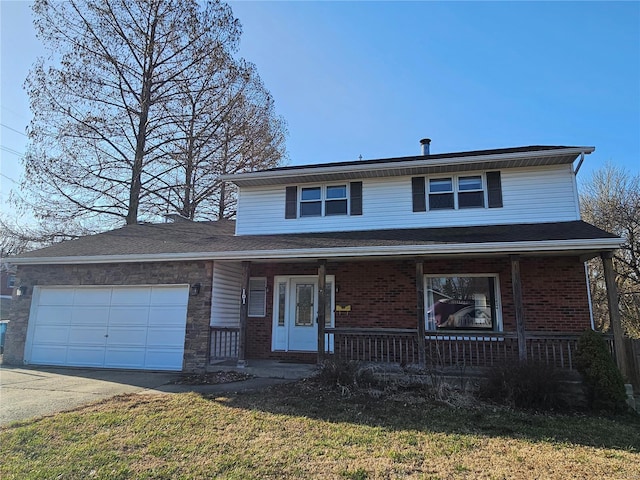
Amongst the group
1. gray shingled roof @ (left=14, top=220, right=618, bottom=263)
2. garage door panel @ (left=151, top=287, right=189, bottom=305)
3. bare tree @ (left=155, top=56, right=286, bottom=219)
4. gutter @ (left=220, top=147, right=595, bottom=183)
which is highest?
bare tree @ (left=155, top=56, right=286, bottom=219)

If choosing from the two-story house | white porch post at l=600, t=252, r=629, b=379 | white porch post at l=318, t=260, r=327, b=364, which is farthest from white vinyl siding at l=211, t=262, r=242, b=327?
white porch post at l=600, t=252, r=629, b=379

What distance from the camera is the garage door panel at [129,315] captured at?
10.8 metres

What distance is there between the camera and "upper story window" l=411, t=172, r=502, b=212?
34.6 ft

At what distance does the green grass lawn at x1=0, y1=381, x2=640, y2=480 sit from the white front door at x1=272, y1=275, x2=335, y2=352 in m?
4.00

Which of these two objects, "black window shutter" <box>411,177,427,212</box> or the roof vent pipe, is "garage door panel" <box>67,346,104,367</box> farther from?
the roof vent pipe

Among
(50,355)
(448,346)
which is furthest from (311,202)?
(50,355)

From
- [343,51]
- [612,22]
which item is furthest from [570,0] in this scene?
[343,51]

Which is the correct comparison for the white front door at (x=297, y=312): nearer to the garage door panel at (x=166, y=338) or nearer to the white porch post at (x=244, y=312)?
the white porch post at (x=244, y=312)

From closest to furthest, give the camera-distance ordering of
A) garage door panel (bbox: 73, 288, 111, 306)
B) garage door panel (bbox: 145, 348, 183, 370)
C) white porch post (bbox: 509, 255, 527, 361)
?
white porch post (bbox: 509, 255, 527, 361)
garage door panel (bbox: 145, 348, 183, 370)
garage door panel (bbox: 73, 288, 111, 306)

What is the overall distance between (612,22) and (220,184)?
1742 centimetres

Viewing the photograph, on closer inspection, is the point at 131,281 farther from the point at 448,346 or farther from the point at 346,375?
the point at 448,346

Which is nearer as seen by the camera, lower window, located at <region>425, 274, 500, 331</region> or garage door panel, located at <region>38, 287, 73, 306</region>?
lower window, located at <region>425, 274, 500, 331</region>

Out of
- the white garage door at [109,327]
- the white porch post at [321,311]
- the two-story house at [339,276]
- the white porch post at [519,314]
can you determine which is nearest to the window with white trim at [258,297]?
the two-story house at [339,276]

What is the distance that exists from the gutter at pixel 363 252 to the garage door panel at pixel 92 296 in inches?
33.0
